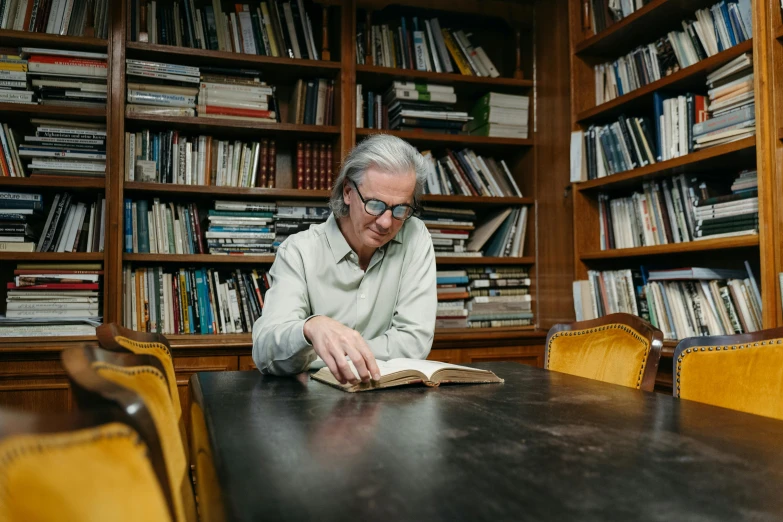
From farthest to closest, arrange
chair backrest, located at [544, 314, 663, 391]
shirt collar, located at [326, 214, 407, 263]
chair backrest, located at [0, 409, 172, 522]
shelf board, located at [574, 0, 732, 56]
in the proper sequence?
shelf board, located at [574, 0, 732, 56], shirt collar, located at [326, 214, 407, 263], chair backrest, located at [544, 314, 663, 391], chair backrest, located at [0, 409, 172, 522]

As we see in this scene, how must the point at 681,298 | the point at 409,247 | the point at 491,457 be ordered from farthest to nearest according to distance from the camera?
the point at 681,298 → the point at 409,247 → the point at 491,457

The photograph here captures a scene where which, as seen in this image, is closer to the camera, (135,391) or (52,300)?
(135,391)

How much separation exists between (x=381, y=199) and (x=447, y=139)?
1507 mm

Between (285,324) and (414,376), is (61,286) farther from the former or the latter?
(414,376)

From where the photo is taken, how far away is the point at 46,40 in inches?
105

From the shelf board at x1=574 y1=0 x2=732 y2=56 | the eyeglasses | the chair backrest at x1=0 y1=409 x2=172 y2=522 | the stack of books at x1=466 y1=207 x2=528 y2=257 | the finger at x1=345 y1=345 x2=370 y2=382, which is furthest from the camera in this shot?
the stack of books at x1=466 y1=207 x2=528 y2=257

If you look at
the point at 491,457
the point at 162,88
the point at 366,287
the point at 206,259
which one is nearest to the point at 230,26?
the point at 162,88

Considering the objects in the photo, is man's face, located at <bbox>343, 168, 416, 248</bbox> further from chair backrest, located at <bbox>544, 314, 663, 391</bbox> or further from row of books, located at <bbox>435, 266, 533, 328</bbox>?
row of books, located at <bbox>435, 266, 533, 328</bbox>

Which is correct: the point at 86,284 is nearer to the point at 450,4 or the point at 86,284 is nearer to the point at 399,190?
the point at 399,190

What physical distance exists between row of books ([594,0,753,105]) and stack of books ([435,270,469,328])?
109 centimetres

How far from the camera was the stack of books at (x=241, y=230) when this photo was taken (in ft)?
9.54

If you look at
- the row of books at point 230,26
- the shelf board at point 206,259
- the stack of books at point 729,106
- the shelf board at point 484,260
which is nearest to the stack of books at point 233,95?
the row of books at point 230,26

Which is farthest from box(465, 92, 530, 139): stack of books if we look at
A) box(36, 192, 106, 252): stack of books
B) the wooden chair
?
the wooden chair

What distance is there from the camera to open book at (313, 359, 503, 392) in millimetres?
1309
